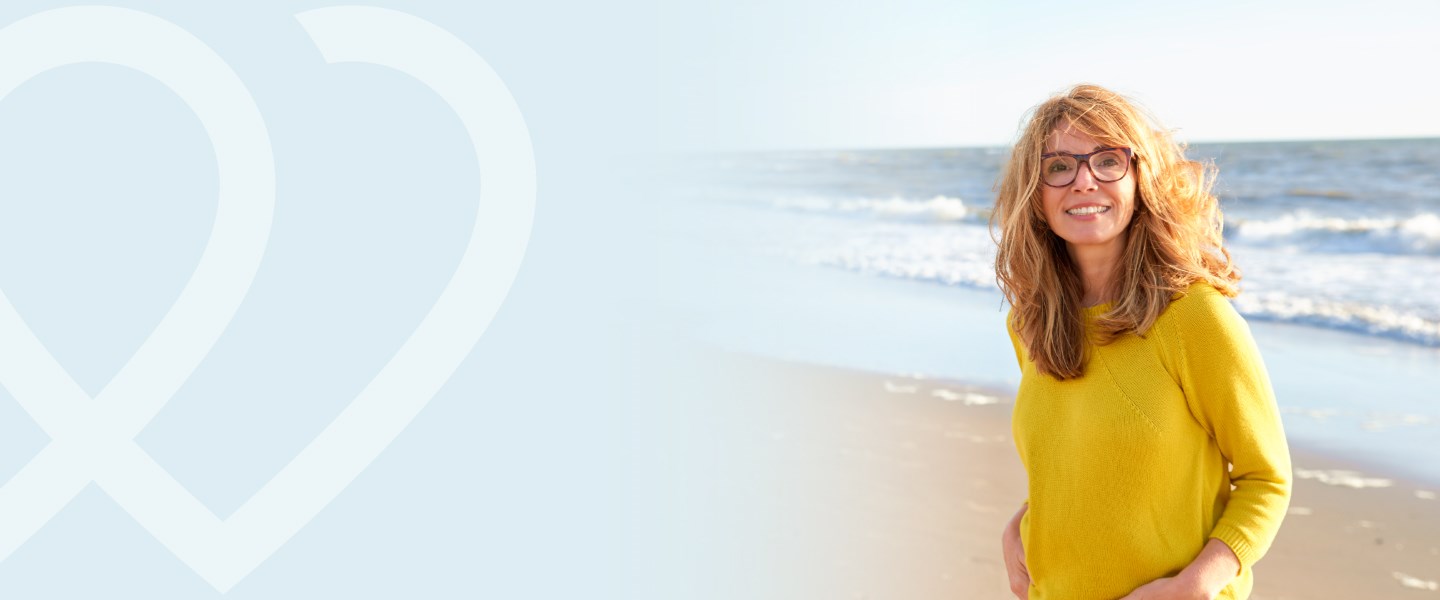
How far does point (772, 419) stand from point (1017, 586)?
389 cm

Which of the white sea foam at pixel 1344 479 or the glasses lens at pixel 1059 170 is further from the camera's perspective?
the white sea foam at pixel 1344 479

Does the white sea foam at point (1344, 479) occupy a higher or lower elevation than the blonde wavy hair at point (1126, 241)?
lower

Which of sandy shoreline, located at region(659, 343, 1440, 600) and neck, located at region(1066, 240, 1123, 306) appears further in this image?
sandy shoreline, located at region(659, 343, 1440, 600)

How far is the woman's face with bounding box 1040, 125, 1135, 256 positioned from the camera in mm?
1851

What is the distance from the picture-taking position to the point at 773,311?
9.59 m

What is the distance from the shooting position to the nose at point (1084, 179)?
6.07ft

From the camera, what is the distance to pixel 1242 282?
1013 centimetres

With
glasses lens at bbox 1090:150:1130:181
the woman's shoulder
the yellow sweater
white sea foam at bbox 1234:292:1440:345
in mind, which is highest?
glasses lens at bbox 1090:150:1130:181

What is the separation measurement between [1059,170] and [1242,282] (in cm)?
932

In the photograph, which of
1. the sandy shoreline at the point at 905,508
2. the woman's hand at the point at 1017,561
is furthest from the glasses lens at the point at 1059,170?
the sandy shoreline at the point at 905,508

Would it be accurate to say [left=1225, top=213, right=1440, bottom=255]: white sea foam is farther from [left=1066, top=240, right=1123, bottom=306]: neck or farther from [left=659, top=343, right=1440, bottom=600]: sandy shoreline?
[left=1066, top=240, right=1123, bottom=306]: neck

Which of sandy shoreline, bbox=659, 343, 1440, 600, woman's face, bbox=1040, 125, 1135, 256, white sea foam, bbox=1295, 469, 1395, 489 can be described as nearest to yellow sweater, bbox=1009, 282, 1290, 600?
woman's face, bbox=1040, 125, 1135, 256

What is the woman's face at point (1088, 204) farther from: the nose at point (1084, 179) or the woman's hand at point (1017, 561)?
the woman's hand at point (1017, 561)

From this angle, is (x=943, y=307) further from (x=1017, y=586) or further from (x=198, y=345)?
(x=1017, y=586)
